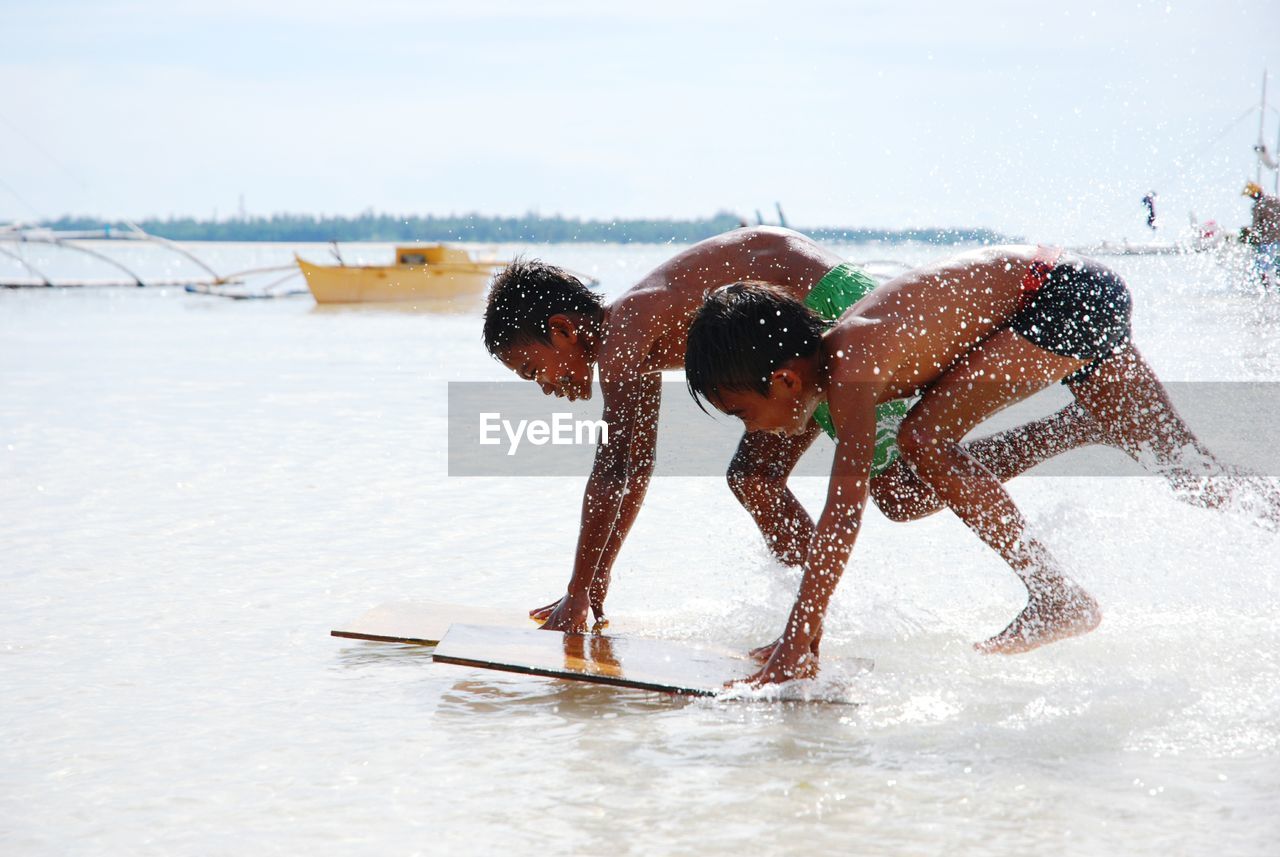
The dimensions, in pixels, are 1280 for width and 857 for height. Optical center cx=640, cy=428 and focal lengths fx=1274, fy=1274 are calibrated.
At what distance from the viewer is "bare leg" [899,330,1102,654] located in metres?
3.17

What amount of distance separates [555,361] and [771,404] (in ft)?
2.50

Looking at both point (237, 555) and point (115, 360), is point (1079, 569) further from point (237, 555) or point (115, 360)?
point (115, 360)

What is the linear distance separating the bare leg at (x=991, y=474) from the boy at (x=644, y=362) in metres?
0.36

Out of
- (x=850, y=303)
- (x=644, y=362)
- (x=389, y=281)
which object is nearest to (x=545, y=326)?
(x=644, y=362)

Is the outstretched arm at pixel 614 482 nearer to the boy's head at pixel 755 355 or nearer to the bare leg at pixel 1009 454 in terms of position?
the boy's head at pixel 755 355

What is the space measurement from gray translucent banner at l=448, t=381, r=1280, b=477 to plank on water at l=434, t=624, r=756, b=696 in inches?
87.9

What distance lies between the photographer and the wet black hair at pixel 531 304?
3.48m

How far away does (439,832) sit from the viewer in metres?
2.40

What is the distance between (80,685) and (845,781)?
2.00m

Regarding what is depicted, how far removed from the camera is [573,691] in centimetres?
326

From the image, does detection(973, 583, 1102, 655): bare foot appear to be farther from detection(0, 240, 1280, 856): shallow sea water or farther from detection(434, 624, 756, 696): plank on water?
detection(434, 624, 756, 696): plank on water

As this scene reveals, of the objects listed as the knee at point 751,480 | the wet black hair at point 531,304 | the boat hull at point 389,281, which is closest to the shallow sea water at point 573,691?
the knee at point 751,480

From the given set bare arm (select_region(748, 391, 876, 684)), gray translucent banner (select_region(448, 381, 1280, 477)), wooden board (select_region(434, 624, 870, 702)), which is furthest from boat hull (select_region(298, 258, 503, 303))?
bare arm (select_region(748, 391, 876, 684))

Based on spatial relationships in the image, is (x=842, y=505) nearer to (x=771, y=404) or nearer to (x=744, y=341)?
(x=771, y=404)
